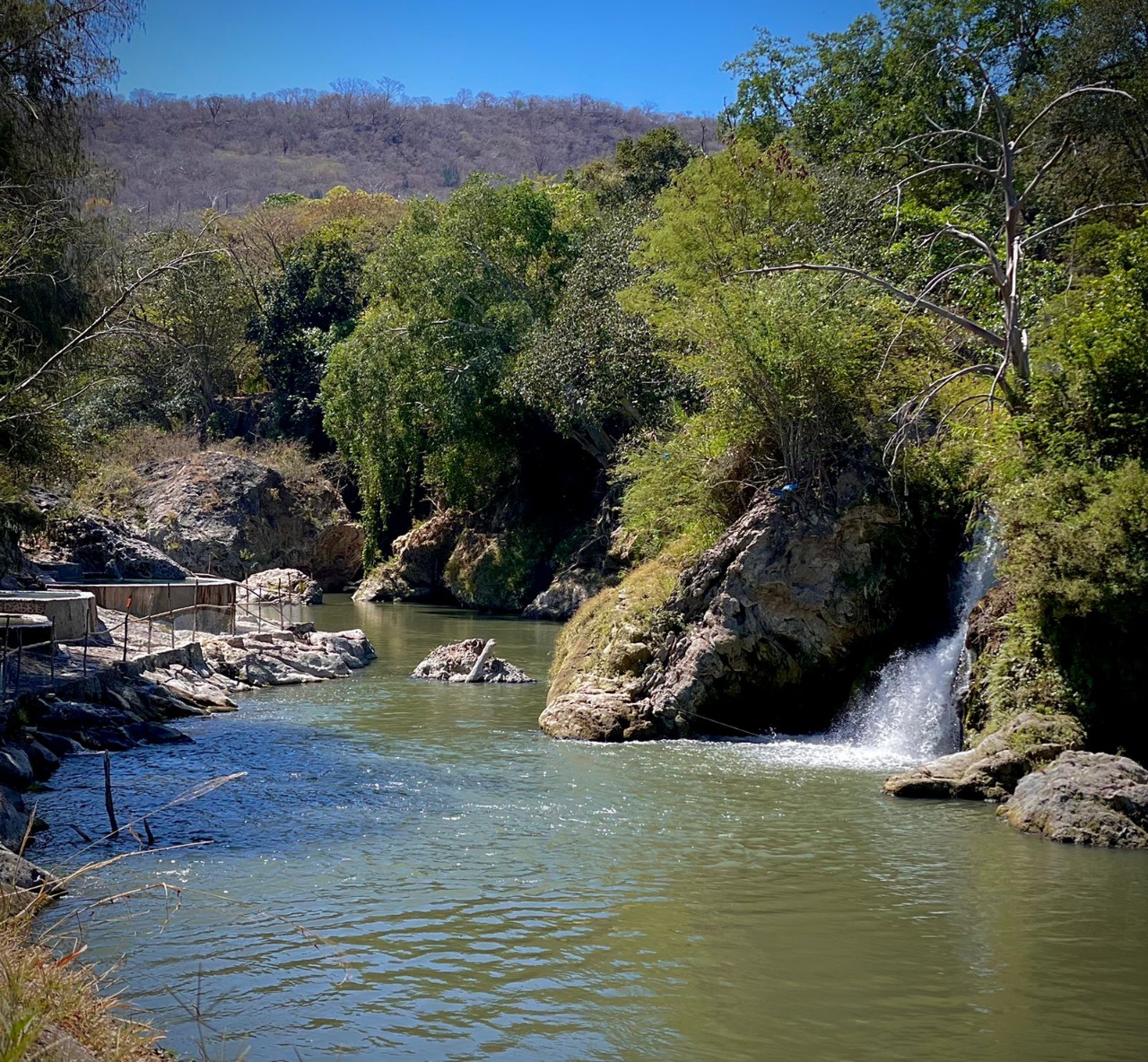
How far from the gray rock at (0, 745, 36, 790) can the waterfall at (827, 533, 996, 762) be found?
11357mm

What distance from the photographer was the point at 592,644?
69.0ft

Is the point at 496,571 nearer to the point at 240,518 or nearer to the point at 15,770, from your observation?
the point at 240,518

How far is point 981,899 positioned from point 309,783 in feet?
29.0

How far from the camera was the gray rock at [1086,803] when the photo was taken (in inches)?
473

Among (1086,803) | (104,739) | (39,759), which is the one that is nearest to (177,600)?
(104,739)

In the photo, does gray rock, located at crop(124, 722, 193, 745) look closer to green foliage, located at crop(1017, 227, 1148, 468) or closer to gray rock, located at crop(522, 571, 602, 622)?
green foliage, located at crop(1017, 227, 1148, 468)

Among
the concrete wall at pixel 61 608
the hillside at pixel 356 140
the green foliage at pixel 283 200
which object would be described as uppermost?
the hillside at pixel 356 140

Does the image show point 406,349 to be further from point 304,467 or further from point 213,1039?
point 213,1039

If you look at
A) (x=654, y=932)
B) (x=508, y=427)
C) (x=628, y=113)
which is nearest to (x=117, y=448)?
(x=508, y=427)

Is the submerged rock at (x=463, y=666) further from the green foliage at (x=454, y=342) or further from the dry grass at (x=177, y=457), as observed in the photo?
the dry grass at (x=177, y=457)

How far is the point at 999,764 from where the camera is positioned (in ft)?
46.3

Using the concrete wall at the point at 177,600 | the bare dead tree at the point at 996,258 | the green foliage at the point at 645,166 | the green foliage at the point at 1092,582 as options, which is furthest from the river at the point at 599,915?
the green foliage at the point at 645,166

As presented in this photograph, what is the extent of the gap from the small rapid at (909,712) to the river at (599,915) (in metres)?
0.32

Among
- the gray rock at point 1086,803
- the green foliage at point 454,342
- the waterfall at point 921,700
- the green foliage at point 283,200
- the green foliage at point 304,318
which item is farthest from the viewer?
the green foliage at point 283,200
